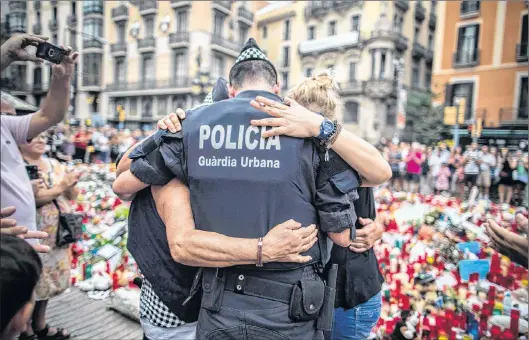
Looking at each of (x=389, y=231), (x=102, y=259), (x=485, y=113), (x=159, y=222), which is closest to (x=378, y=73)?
(x=485, y=113)

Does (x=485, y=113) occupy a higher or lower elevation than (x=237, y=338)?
higher

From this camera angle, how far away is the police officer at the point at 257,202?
1.44 meters

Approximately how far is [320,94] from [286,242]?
0.90 m

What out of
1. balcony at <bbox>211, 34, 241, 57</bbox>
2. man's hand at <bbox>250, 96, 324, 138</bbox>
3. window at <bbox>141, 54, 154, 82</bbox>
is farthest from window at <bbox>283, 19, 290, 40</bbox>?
man's hand at <bbox>250, 96, 324, 138</bbox>

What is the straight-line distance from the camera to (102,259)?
4.18m

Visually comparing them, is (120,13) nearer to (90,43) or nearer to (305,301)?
(90,43)

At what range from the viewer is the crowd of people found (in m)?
10.2

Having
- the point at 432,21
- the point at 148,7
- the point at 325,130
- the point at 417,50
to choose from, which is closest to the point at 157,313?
the point at 325,130

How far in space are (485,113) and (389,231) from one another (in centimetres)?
1041

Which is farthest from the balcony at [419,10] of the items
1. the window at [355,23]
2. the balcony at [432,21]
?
the window at [355,23]

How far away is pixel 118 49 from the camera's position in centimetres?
407

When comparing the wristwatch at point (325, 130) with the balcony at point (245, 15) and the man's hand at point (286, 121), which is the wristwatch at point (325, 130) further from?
the balcony at point (245, 15)

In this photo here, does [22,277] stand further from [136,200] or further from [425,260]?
[425,260]

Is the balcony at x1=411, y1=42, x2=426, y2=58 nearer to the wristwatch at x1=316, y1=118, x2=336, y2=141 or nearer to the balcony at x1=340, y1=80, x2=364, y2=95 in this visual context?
the balcony at x1=340, y1=80, x2=364, y2=95
